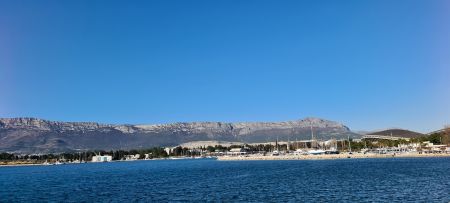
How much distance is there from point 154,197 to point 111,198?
561cm

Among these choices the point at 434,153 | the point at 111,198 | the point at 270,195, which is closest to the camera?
the point at 270,195

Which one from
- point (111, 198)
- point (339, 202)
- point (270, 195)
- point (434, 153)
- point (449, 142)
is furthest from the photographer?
point (449, 142)

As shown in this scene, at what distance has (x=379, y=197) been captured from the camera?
49.2 meters

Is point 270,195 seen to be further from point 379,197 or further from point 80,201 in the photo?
point 80,201

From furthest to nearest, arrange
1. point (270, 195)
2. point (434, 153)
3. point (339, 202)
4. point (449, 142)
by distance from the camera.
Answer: point (449, 142) < point (434, 153) < point (270, 195) < point (339, 202)

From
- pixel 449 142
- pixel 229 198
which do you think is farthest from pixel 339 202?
pixel 449 142

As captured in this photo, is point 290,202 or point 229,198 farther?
point 229,198

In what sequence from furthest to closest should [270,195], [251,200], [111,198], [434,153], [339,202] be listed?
[434,153] < [111,198] < [270,195] < [251,200] < [339,202]

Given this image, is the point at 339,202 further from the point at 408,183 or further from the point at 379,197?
the point at 408,183

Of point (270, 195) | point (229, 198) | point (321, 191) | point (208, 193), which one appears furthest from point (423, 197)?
point (208, 193)

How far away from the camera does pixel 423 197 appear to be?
47.7 metres

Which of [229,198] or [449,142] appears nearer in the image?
[229,198]

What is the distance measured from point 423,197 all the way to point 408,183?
14.9m

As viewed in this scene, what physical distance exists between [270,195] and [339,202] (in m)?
10.5
